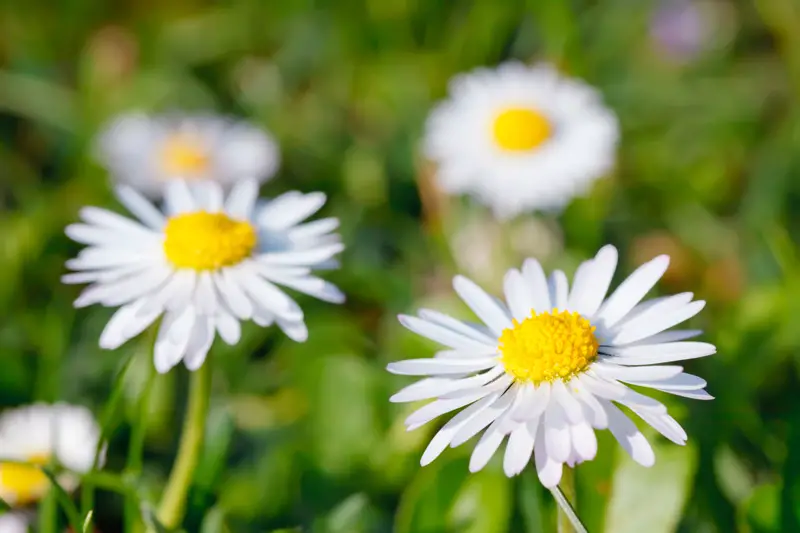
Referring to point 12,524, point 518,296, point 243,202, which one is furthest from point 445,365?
point 12,524

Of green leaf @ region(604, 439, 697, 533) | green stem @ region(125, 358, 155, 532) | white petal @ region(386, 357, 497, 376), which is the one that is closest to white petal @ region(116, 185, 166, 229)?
Answer: green stem @ region(125, 358, 155, 532)

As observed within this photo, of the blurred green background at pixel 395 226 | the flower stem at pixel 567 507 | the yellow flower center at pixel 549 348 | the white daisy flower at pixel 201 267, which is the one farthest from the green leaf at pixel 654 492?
the white daisy flower at pixel 201 267

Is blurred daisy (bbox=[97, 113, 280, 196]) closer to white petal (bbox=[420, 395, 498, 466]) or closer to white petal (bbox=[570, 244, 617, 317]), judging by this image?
white petal (bbox=[570, 244, 617, 317])

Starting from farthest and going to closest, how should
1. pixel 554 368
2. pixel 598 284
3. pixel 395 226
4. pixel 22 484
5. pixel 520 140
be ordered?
1. pixel 395 226
2. pixel 520 140
3. pixel 22 484
4. pixel 598 284
5. pixel 554 368

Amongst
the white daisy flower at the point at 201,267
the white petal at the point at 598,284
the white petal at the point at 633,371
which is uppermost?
the white daisy flower at the point at 201,267

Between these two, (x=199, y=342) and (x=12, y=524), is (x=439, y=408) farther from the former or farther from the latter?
(x=12, y=524)

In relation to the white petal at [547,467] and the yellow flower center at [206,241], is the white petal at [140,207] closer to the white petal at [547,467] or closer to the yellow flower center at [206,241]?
the yellow flower center at [206,241]

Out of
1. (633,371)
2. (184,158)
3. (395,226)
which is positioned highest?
(184,158)
